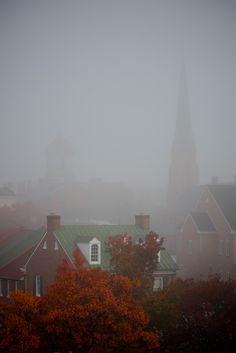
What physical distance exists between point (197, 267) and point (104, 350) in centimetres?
5302

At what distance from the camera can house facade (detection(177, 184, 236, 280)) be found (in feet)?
265

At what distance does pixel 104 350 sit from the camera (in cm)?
2998

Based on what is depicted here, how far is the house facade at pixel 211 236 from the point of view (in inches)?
3174

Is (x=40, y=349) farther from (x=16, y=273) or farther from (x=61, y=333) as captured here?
(x=16, y=273)

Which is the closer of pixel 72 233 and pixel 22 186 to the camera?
pixel 72 233

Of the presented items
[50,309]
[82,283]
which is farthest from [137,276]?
[50,309]

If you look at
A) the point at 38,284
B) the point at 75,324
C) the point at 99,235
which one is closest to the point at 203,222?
the point at 99,235

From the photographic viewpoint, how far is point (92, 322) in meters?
30.5

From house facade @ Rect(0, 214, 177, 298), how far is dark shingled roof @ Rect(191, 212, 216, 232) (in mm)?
26134

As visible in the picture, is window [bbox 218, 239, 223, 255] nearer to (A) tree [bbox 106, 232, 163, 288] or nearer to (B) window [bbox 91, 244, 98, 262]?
(B) window [bbox 91, 244, 98, 262]

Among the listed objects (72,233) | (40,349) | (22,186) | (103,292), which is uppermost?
(22,186)

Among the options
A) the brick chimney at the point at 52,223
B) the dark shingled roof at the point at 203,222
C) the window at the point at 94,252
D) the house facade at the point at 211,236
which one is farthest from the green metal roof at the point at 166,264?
the dark shingled roof at the point at 203,222

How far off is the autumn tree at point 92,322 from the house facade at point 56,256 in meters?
19.0

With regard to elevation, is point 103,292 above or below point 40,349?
above
